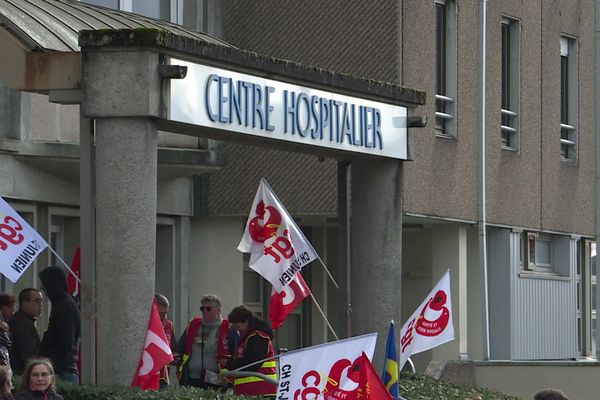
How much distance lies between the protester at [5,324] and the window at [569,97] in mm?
14933

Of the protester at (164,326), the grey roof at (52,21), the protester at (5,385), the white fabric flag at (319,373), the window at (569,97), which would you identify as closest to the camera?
the protester at (5,385)

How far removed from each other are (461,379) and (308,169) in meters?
3.77

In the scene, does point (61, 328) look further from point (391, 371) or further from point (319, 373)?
point (319, 373)

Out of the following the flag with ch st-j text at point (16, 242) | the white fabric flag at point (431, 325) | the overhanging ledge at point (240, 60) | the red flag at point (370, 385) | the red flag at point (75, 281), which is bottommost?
the red flag at point (370, 385)

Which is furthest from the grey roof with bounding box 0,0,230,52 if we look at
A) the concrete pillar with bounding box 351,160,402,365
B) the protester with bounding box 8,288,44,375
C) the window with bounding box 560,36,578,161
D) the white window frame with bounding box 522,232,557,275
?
the window with bounding box 560,36,578,161

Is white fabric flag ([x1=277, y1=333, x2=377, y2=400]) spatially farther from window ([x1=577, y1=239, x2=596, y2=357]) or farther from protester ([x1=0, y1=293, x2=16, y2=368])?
window ([x1=577, y1=239, x2=596, y2=357])

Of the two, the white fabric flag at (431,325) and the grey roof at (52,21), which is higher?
the grey roof at (52,21)

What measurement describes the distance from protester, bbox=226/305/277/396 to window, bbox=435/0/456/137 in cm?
944

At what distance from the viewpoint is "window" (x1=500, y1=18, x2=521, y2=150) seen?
2697cm

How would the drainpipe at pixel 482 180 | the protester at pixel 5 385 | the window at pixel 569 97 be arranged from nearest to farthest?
1. the protester at pixel 5 385
2. the drainpipe at pixel 482 180
3. the window at pixel 569 97

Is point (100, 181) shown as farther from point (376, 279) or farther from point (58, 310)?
point (376, 279)

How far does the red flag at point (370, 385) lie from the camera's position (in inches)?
508

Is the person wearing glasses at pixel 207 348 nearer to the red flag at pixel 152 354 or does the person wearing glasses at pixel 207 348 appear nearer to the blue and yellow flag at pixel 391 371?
the red flag at pixel 152 354

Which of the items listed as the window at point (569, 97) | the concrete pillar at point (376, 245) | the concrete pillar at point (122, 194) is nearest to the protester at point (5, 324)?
the concrete pillar at point (122, 194)
